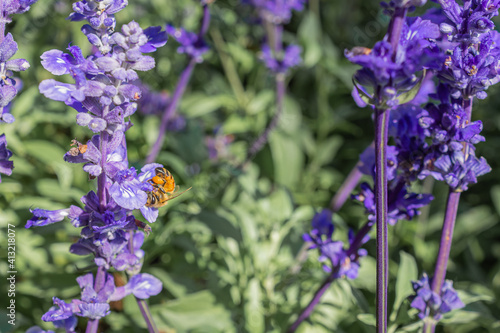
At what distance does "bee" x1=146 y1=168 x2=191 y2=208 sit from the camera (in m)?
1.57

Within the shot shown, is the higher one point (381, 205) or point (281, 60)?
point (381, 205)

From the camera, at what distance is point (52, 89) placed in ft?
4.09

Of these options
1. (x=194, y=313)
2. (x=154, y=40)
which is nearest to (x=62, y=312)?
(x=154, y=40)

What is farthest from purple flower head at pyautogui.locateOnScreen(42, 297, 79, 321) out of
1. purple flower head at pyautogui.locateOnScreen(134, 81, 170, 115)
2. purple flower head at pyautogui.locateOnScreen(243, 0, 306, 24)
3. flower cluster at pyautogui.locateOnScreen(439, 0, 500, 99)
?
purple flower head at pyautogui.locateOnScreen(243, 0, 306, 24)

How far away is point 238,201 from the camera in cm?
331

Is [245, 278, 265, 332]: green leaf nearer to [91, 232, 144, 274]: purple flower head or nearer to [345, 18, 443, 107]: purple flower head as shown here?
[91, 232, 144, 274]: purple flower head

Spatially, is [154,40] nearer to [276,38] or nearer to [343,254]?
[343,254]

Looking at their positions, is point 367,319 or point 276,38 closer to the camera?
point 367,319

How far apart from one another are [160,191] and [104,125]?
0.38 metres

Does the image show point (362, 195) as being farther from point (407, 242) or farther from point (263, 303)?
point (407, 242)

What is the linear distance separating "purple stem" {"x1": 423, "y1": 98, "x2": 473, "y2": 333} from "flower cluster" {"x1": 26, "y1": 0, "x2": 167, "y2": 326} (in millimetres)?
972

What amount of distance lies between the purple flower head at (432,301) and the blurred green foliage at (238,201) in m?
0.10

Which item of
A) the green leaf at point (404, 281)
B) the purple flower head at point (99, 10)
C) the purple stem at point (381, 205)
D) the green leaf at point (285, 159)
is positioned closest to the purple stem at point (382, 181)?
the purple stem at point (381, 205)

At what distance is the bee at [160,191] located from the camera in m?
1.57
